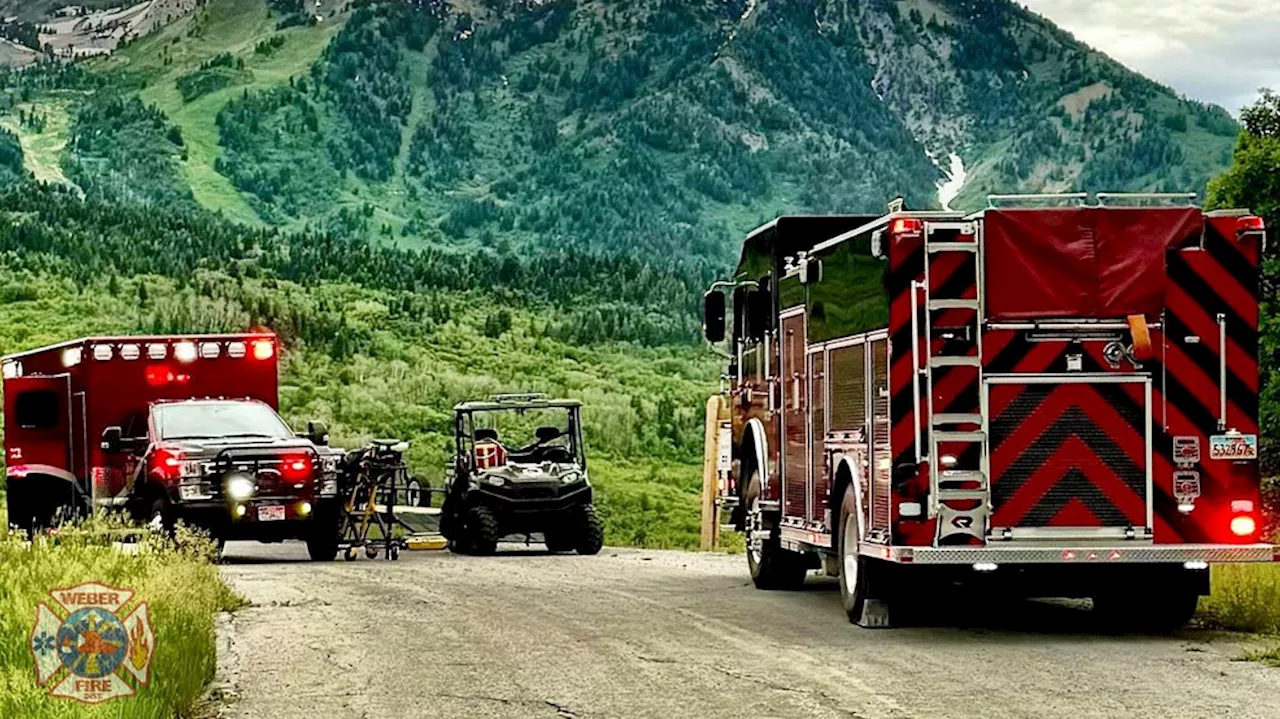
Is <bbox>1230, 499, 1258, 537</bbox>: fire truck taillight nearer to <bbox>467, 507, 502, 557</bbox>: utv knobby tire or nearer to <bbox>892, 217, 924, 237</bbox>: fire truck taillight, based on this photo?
<bbox>892, 217, 924, 237</bbox>: fire truck taillight

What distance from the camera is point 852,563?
15758mm

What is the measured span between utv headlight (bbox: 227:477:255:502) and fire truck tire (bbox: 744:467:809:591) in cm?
695

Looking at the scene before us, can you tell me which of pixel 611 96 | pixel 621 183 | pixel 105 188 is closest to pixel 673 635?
pixel 105 188

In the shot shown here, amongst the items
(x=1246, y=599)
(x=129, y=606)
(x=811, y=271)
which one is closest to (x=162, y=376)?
(x=811, y=271)

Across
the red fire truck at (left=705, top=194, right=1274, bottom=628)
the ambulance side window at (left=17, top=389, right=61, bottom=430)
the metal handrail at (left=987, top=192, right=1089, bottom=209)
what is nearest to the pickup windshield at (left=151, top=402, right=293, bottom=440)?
the ambulance side window at (left=17, top=389, right=61, bottom=430)

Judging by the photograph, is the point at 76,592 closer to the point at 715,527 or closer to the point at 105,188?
the point at 715,527

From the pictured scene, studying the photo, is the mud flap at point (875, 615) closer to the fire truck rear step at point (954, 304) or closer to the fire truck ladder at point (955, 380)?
the fire truck ladder at point (955, 380)

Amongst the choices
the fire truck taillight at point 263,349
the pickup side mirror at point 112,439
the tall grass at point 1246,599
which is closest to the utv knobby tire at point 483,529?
the fire truck taillight at point 263,349

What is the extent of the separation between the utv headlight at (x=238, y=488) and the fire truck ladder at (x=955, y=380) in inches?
472

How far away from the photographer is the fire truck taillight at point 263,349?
28062 mm

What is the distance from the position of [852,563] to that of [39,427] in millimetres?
16409

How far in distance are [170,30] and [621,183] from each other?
60131mm

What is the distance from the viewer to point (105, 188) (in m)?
130

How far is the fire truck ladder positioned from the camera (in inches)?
558
